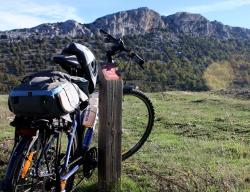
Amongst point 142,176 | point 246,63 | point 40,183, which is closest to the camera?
point 40,183

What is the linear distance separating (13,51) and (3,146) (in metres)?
107

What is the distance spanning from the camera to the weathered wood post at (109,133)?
5.63 m

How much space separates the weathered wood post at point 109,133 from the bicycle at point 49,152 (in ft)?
0.42

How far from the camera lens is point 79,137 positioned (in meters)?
5.61

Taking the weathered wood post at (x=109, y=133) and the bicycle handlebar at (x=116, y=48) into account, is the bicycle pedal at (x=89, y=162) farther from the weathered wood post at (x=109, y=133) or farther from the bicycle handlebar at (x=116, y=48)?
the bicycle handlebar at (x=116, y=48)

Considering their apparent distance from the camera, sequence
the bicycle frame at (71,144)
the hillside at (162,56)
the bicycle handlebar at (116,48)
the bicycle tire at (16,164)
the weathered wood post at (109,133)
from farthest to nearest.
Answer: the hillside at (162,56)
the bicycle handlebar at (116,48)
the weathered wood post at (109,133)
the bicycle frame at (71,144)
the bicycle tire at (16,164)

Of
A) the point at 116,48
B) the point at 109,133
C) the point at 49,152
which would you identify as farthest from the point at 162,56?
the point at 49,152

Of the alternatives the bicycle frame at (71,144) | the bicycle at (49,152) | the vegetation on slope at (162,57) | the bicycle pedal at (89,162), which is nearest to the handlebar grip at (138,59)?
the bicycle at (49,152)

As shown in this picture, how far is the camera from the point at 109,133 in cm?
563

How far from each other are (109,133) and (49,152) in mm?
990

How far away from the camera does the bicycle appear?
4277 millimetres

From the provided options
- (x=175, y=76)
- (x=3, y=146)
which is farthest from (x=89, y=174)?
(x=175, y=76)

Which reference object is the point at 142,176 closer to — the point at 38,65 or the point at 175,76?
the point at 38,65

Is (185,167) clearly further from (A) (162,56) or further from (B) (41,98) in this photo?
(A) (162,56)
